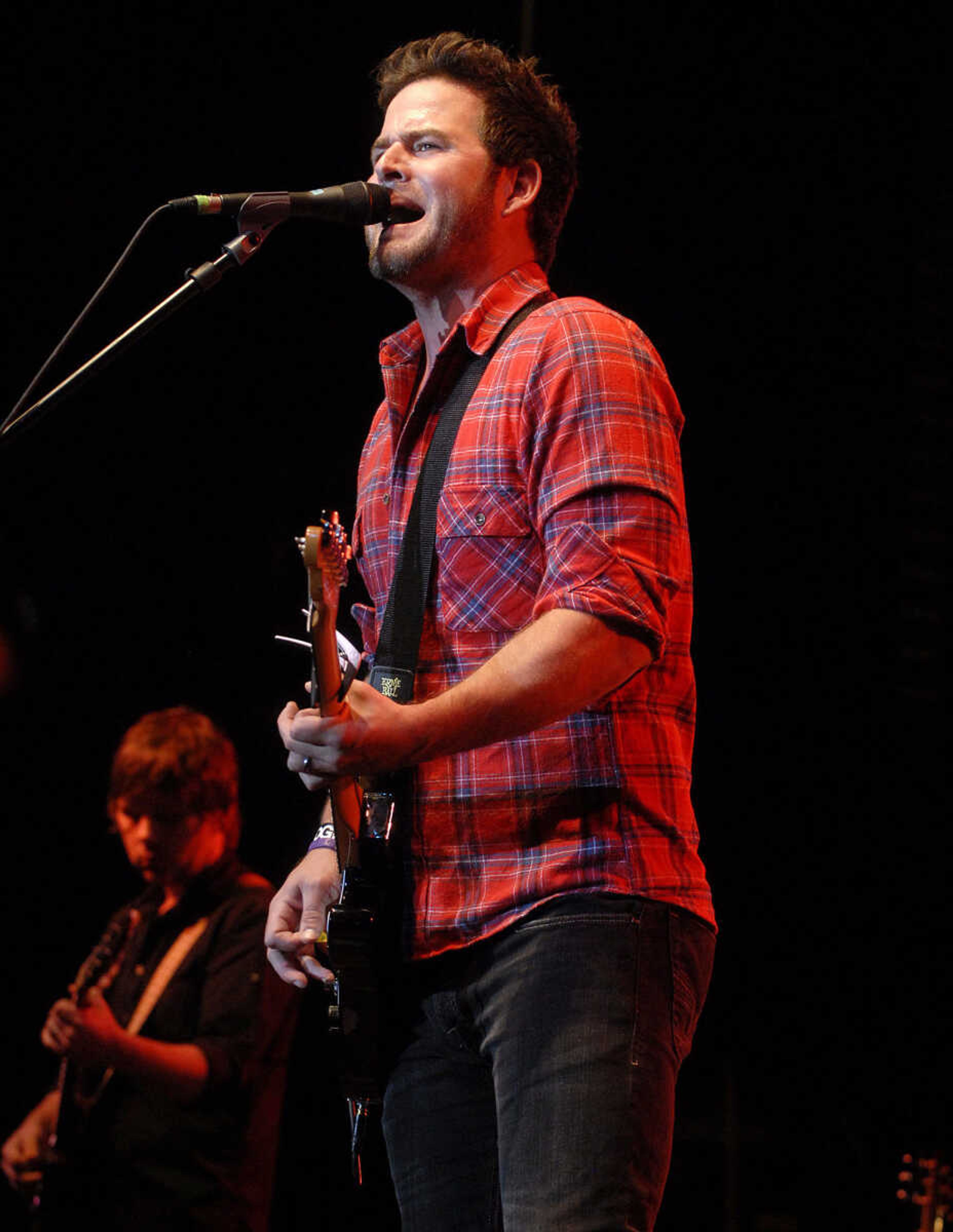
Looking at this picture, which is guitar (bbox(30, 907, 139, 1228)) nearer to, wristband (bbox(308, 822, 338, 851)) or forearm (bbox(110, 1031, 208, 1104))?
forearm (bbox(110, 1031, 208, 1104))

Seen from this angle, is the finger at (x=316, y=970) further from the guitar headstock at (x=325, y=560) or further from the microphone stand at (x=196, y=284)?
the microphone stand at (x=196, y=284)

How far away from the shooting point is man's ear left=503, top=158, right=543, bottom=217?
2.27 meters

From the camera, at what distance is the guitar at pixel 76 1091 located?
3846 millimetres

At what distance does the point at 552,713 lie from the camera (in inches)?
62.1

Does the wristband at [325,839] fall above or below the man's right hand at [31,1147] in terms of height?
above

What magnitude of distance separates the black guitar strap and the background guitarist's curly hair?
240 centimetres

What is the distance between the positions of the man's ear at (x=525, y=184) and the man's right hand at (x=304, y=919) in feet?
3.55

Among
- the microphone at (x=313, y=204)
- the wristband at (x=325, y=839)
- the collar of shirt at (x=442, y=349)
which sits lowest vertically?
the wristband at (x=325, y=839)

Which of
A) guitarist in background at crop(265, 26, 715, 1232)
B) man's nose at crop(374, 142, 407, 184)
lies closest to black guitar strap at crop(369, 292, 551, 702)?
guitarist in background at crop(265, 26, 715, 1232)

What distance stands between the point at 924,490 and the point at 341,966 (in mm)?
3118

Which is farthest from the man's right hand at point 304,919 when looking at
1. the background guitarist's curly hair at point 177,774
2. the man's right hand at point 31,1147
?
the man's right hand at point 31,1147

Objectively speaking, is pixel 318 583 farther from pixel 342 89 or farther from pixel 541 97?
pixel 342 89

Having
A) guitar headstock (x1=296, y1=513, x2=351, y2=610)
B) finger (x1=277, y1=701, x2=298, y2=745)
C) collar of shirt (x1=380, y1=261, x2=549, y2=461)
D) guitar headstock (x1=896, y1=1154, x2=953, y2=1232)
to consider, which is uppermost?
collar of shirt (x1=380, y1=261, x2=549, y2=461)

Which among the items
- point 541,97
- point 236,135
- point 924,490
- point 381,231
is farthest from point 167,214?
point 924,490
